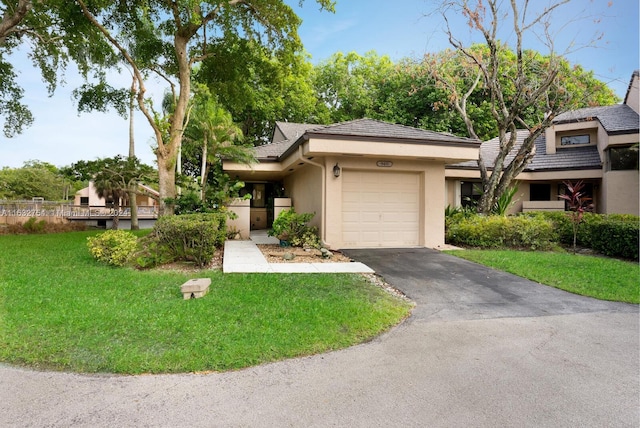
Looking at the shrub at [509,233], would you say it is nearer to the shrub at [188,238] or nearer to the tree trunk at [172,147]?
the shrub at [188,238]

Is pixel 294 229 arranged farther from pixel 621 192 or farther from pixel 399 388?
pixel 621 192

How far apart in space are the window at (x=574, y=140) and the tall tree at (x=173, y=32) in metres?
13.8

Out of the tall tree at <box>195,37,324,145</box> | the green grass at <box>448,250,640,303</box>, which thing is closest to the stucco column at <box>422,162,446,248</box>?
the green grass at <box>448,250,640,303</box>

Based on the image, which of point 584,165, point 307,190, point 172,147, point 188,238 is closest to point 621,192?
point 584,165

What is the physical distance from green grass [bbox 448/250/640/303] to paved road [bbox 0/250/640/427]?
7.25 ft

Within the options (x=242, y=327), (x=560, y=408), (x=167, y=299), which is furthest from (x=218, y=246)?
(x=560, y=408)

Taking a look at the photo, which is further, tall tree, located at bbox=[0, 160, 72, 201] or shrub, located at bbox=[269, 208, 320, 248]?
tall tree, located at bbox=[0, 160, 72, 201]

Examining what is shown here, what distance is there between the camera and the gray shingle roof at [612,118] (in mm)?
14701

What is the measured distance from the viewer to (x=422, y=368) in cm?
357

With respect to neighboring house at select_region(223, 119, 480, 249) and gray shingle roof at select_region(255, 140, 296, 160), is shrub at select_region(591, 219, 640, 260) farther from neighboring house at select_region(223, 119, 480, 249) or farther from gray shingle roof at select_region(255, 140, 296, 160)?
gray shingle roof at select_region(255, 140, 296, 160)

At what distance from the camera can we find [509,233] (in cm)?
1120

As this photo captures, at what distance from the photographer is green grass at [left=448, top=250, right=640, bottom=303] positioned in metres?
6.68

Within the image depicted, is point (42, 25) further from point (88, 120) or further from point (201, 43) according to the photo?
point (201, 43)

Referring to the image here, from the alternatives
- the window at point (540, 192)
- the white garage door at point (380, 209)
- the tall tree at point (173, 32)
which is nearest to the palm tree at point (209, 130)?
the tall tree at point (173, 32)
